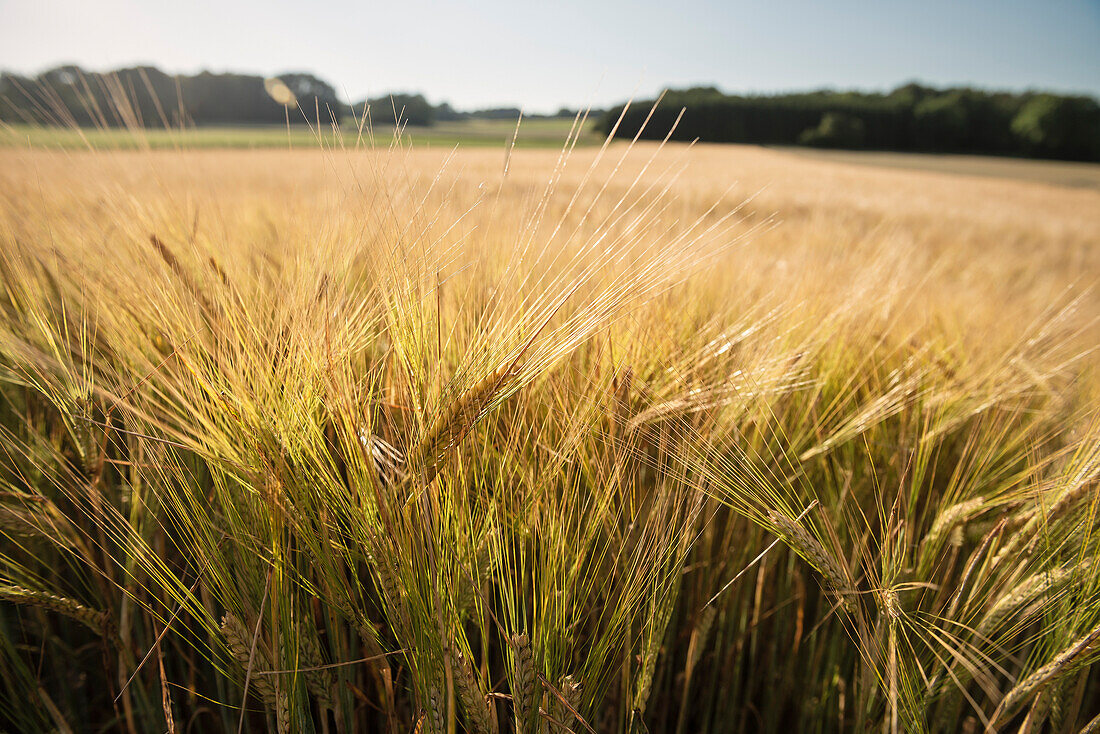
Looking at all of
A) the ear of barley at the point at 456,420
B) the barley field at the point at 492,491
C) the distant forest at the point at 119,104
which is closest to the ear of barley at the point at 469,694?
the barley field at the point at 492,491

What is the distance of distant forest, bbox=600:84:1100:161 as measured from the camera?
58.5ft

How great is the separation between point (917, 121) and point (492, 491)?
25.3 meters

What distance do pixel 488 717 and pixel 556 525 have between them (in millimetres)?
193

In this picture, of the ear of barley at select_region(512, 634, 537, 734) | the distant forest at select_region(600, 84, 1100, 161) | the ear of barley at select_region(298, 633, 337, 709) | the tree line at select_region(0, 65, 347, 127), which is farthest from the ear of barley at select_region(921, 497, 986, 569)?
the distant forest at select_region(600, 84, 1100, 161)

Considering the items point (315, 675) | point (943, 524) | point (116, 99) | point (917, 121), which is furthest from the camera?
point (917, 121)

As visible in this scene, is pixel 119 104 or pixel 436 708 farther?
pixel 119 104

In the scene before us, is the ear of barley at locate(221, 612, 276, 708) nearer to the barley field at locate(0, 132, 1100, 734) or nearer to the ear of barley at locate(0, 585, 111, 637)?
the barley field at locate(0, 132, 1100, 734)

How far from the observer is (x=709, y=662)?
1.04 m

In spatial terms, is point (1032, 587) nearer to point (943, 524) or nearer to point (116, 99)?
point (943, 524)

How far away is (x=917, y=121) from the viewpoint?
66.5 ft

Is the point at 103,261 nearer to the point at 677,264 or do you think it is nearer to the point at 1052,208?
the point at 677,264

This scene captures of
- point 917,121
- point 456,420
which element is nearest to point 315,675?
point 456,420

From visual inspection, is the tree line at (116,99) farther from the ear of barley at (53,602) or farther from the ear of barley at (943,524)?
the ear of barley at (943,524)

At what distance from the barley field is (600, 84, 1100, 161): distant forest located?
1697cm
